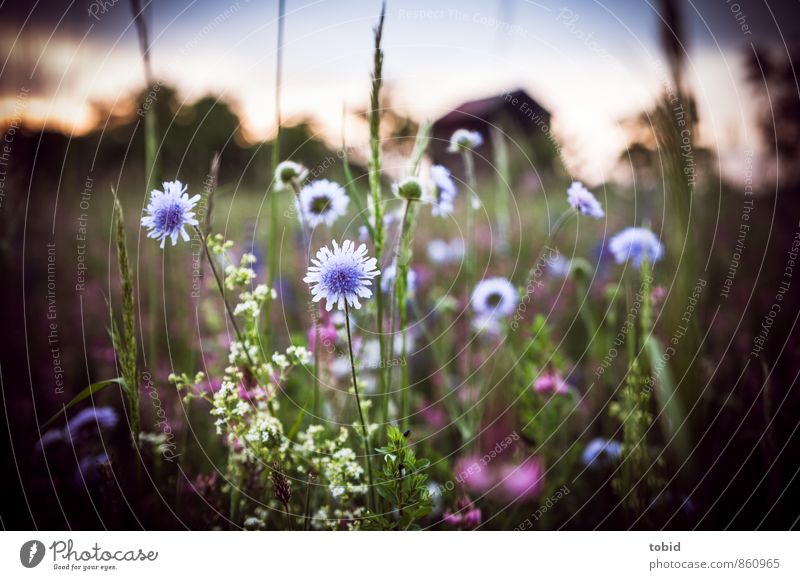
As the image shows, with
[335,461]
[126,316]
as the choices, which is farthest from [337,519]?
[126,316]

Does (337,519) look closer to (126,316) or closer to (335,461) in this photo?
(335,461)

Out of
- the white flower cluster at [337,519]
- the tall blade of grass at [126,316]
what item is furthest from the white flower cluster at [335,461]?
the tall blade of grass at [126,316]

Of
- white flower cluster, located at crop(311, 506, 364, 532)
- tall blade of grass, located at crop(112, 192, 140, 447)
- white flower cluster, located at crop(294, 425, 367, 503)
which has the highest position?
tall blade of grass, located at crop(112, 192, 140, 447)

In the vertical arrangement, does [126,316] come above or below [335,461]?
above

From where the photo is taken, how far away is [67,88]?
968 mm

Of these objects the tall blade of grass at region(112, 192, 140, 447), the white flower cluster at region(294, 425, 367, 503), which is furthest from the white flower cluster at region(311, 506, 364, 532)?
the tall blade of grass at region(112, 192, 140, 447)

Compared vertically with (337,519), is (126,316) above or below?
above

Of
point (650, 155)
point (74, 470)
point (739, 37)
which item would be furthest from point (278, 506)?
point (739, 37)

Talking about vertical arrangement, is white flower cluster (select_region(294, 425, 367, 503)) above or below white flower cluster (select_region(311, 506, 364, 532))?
above

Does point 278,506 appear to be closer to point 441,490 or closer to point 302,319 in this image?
point 441,490

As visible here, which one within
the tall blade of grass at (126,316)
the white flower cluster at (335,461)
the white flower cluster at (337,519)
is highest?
the tall blade of grass at (126,316)

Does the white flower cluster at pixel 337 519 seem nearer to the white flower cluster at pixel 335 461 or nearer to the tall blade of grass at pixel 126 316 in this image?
the white flower cluster at pixel 335 461

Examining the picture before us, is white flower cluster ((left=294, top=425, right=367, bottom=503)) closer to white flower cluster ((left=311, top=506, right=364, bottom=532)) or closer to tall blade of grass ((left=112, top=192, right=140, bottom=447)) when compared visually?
white flower cluster ((left=311, top=506, right=364, bottom=532))

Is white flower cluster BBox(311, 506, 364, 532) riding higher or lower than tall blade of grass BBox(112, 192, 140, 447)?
lower
